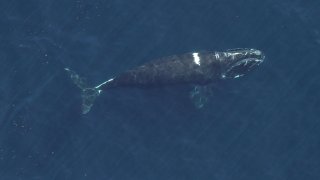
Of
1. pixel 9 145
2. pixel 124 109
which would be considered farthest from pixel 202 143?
pixel 9 145

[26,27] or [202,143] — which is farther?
[26,27]

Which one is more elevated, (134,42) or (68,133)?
(134,42)

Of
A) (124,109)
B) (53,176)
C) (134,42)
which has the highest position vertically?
(134,42)

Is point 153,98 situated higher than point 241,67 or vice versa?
point 241,67

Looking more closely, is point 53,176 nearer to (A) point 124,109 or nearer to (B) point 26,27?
(A) point 124,109

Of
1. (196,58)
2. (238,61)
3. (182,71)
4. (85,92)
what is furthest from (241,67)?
(85,92)

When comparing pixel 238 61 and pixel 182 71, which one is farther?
pixel 238 61

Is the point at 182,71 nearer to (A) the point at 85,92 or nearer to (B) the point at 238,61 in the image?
(B) the point at 238,61
